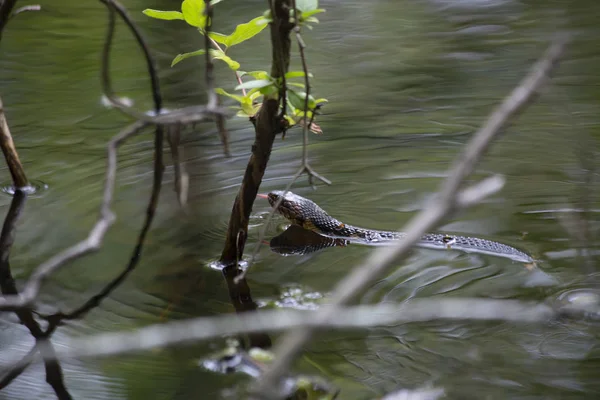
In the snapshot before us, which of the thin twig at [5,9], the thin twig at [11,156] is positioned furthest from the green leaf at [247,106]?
the thin twig at [11,156]

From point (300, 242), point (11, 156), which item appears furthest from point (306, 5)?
point (11, 156)

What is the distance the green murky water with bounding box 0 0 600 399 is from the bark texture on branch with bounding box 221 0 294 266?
0.53 feet

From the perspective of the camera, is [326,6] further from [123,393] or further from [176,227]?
[123,393]

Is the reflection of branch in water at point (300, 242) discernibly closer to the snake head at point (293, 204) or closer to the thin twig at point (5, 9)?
the snake head at point (293, 204)

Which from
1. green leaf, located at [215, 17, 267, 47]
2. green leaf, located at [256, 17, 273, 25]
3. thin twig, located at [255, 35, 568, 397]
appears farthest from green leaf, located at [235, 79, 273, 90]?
thin twig, located at [255, 35, 568, 397]

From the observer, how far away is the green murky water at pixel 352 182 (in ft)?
7.75

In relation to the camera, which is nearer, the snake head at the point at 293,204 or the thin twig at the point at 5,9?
the thin twig at the point at 5,9

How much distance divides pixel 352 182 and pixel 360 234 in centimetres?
55

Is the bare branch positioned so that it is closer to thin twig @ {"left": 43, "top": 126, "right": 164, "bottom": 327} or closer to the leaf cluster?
thin twig @ {"left": 43, "top": 126, "right": 164, "bottom": 327}

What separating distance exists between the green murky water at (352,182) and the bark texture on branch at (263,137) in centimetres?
16

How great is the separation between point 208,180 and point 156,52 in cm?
272

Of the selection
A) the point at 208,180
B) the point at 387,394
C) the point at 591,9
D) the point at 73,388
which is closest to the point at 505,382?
the point at 387,394

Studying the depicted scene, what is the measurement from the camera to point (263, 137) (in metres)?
2.77

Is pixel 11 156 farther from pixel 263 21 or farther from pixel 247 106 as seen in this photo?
pixel 263 21
